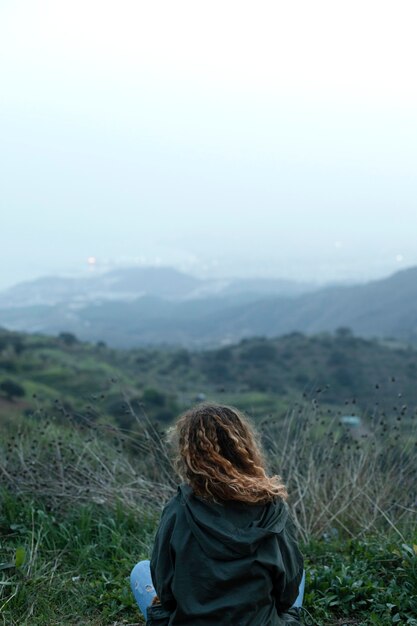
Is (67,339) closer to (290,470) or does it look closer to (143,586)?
(290,470)

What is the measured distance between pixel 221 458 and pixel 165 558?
0.40 meters

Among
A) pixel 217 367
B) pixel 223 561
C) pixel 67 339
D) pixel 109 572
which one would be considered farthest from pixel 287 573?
pixel 67 339

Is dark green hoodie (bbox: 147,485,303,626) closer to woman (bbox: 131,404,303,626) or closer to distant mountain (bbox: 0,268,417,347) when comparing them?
woman (bbox: 131,404,303,626)

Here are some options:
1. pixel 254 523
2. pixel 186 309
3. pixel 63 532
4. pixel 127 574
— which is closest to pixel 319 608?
pixel 127 574

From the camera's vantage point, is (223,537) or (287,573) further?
(287,573)

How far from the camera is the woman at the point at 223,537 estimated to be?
7.75 feet

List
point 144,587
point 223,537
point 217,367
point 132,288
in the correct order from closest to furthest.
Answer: point 223,537 < point 144,587 < point 217,367 < point 132,288

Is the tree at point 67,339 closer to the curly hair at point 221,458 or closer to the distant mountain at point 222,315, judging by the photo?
the distant mountain at point 222,315

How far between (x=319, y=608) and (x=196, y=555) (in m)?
1.52

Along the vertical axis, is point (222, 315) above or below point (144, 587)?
below

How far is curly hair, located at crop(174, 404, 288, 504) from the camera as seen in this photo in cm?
241

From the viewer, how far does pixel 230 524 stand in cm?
238

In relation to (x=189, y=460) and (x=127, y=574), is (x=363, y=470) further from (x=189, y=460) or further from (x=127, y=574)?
(x=189, y=460)

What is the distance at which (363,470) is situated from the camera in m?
5.38
